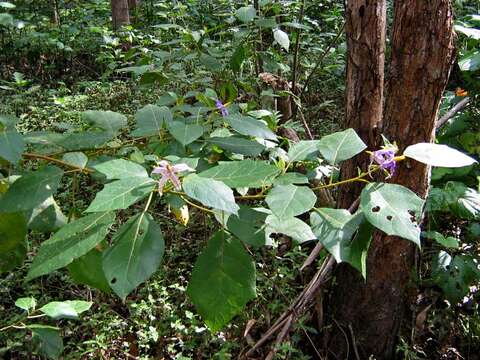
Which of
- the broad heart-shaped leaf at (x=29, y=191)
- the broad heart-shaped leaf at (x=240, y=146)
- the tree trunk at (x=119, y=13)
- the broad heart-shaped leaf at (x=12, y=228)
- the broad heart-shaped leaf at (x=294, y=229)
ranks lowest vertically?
the tree trunk at (x=119, y=13)

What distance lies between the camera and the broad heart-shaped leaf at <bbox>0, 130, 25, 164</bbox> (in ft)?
2.43

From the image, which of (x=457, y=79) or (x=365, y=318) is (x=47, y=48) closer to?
(x=457, y=79)

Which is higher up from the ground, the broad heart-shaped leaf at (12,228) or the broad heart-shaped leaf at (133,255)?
the broad heart-shaped leaf at (133,255)

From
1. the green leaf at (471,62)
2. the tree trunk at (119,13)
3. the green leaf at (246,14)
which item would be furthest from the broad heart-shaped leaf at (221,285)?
the tree trunk at (119,13)

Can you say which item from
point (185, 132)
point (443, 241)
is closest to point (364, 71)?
point (443, 241)

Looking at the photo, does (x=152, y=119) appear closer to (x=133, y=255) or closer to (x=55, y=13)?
(x=133, y=255)

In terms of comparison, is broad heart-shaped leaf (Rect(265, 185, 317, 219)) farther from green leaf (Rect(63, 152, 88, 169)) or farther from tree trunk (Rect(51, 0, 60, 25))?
tree trunk (Rect(51, 0, 60, 25))

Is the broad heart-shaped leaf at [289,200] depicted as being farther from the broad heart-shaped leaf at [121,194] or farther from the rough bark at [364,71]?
the rough bark at [364,71]

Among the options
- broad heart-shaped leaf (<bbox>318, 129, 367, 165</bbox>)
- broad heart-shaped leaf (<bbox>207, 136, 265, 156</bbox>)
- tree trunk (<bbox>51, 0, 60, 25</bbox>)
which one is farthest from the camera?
tree trunk (<bbox>51, 0, 60, 25</bbox>)

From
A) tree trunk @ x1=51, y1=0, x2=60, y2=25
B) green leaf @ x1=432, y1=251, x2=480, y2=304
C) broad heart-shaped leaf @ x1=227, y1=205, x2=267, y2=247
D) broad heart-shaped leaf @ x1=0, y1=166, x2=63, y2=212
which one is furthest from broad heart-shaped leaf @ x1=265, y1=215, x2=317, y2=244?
tree trunk @ x1=51, y1=0, x2=60, y2=25

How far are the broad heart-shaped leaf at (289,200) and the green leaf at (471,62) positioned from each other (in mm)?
Answer: 2099

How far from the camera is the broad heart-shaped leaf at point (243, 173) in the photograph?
25.7 inches

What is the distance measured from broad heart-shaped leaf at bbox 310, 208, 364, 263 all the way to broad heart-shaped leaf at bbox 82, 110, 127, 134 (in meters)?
0.53

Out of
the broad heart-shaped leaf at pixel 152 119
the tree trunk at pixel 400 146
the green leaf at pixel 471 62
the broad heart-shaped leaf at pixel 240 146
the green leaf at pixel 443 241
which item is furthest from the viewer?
the green leaf at pixel 471 62
